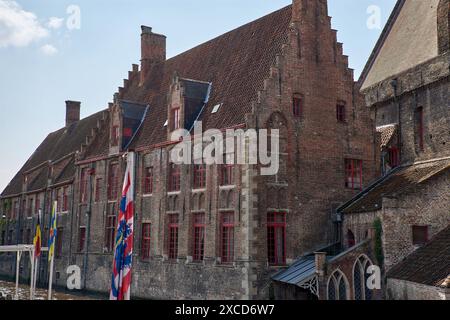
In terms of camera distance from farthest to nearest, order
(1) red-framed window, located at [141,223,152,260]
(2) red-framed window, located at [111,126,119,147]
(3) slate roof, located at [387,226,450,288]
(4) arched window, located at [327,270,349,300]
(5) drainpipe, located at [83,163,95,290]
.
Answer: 1. (5) drainpipe, located at [83,163,95,290]
2. (2) red-framed window, located at [111,126,119,147]
3. (1) red-framed window, located at [141,223,152,260]
4. (4) arched window, located at [327,270,349,300]
5. (3) slate roof, located at [387,226,450,288]

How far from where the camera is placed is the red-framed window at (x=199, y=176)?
73.7 ft

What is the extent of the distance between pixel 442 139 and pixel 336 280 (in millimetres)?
7741

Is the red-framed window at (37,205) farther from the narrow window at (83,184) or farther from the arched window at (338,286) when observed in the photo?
the arched window at (338,286)

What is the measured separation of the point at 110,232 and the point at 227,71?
10.4m

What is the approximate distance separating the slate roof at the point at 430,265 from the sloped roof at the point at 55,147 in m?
24.4

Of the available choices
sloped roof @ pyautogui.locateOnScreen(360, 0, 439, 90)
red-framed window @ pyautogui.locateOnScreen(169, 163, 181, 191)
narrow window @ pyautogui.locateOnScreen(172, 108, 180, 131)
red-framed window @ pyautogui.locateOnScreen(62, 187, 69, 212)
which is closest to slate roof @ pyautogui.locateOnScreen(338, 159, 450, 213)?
sloped roof @ pyautogui.locateOnScreen(360, 0, 439, 90)

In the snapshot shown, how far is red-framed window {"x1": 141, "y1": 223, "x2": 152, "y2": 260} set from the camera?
2561 cm

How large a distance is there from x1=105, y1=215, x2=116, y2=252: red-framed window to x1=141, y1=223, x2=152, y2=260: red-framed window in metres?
2.90

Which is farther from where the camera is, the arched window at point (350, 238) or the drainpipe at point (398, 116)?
the drainpipe at point (398, 116)

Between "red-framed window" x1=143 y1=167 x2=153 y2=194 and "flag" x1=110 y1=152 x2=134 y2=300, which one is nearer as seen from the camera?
"flag" x1=110 y1=152 x2=134 y2=300

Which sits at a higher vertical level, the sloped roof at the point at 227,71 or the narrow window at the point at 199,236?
the sloped roof at the point at 227,71

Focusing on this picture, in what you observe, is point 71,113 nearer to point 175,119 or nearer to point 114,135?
point 114,135

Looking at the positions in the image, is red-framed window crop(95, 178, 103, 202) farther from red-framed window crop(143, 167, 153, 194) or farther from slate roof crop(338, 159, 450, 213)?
slate roof crop(338, 159, 450, 213)

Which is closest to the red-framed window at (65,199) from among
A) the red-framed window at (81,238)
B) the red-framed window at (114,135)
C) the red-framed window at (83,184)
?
the red-framed window at (83,184)
